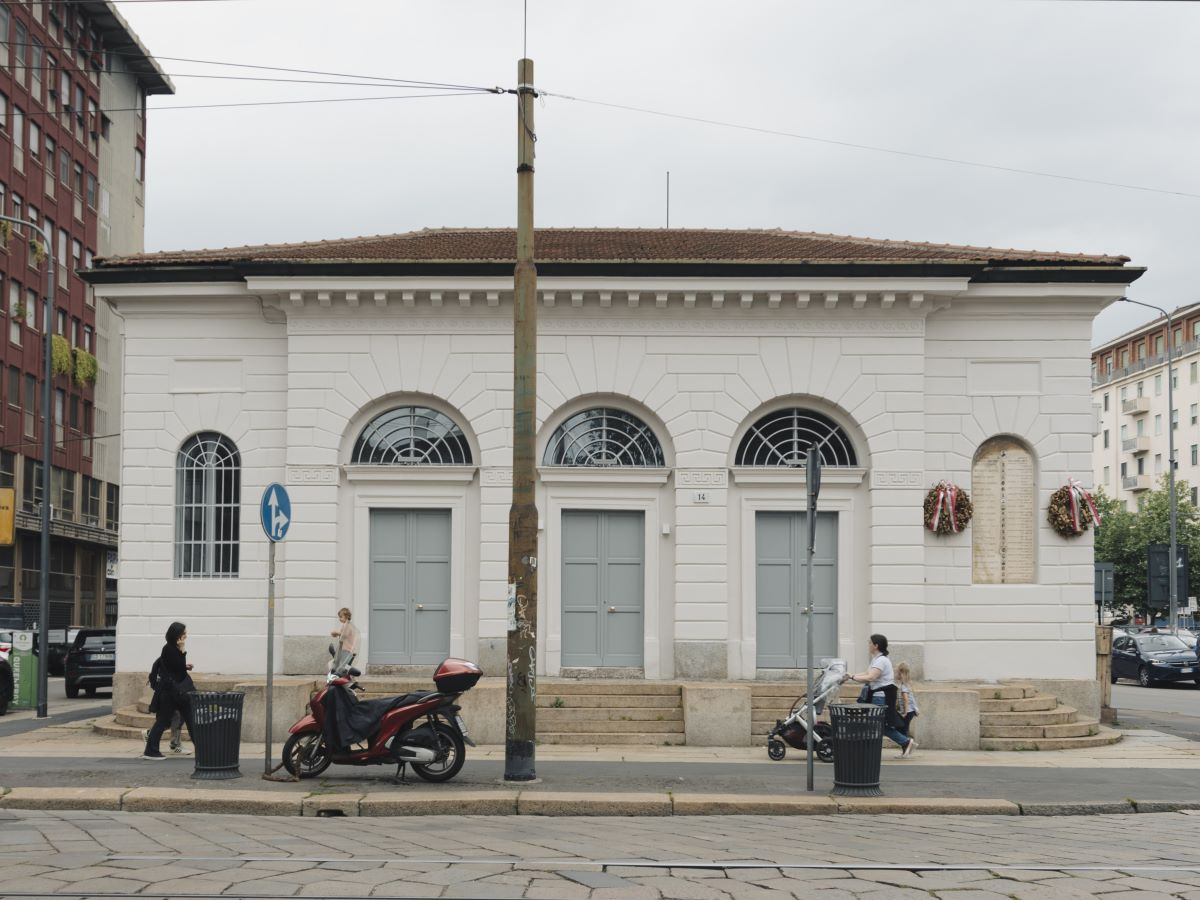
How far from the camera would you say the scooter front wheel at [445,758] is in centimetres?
1370

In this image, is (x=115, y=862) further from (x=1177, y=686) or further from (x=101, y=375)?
(x=101, y=375)

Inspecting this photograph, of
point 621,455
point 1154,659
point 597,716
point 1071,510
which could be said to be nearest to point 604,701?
point 597,716

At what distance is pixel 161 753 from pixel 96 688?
15.3 m

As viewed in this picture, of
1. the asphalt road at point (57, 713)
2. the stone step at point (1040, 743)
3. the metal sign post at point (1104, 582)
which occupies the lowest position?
the asphalt road at point (57, 713)

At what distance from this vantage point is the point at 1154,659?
3725 centimetres

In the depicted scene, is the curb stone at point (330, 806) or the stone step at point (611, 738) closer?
the curb stone at point (330, 806)

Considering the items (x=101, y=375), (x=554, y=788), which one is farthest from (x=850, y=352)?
(x=101, y=375)

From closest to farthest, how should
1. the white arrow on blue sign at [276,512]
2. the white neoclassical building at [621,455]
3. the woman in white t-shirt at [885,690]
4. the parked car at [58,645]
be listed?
the white arrow on blue sign at [276,512] < the woman in white t-shirt at [885,690] < the white neoclassical building at [621,455] < the parked car at [58,645]

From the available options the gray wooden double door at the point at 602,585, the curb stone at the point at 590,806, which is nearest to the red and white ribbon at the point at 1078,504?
the gray wooden double door at the point at 602,585

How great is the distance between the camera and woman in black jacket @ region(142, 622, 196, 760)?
15727mm

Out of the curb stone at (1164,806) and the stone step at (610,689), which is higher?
the stone step at (610,689)

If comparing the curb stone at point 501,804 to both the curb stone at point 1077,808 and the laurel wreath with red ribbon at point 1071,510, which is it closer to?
the curb stone at point 1077,808

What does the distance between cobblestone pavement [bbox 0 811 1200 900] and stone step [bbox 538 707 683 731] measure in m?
6.04

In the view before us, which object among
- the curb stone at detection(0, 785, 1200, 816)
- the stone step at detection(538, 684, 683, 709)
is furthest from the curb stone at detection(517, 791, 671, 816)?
the stone step at detection(538, 684, 683, 709)
